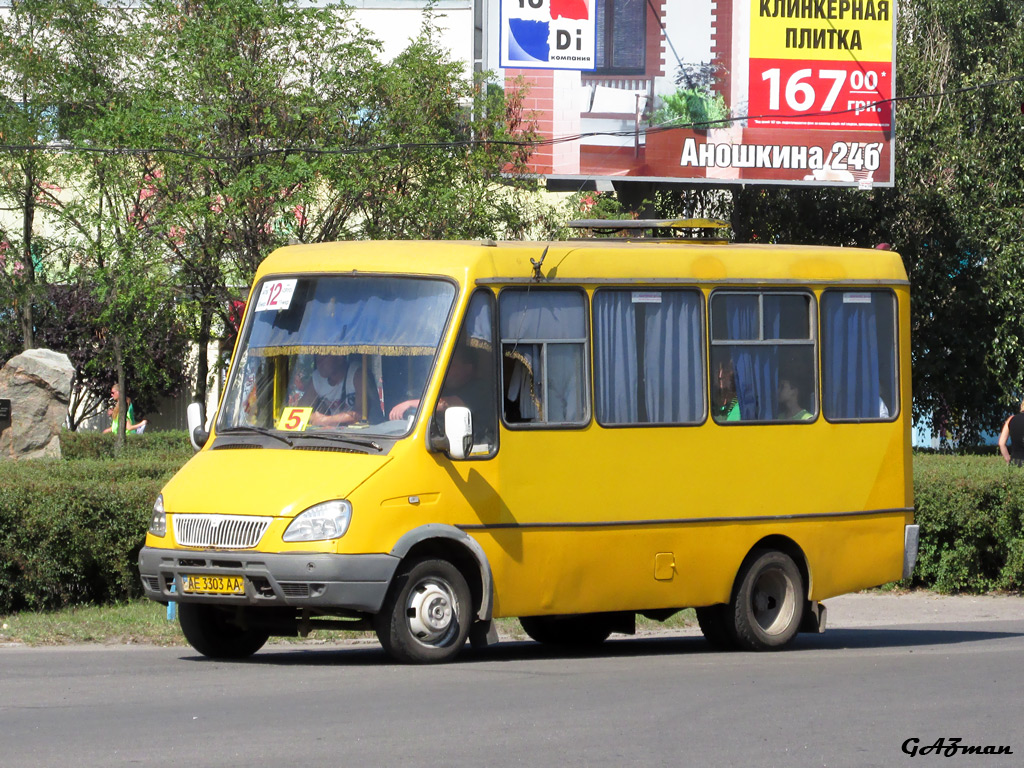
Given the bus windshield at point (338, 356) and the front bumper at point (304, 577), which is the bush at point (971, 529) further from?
the front bumper at point (304, 577)

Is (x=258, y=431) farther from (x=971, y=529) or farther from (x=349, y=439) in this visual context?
(x=971, y=529)

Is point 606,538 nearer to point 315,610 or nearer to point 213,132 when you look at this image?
point 315,610

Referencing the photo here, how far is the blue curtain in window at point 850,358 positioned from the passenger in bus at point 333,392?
12.3 feet

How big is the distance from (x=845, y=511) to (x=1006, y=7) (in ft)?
84.6

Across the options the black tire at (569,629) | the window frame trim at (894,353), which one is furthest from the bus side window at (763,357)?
the black tire at (569,629)

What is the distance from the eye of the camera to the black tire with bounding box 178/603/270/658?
11.2 m

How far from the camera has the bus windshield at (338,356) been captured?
10859 mm

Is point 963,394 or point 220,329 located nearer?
point 220,329

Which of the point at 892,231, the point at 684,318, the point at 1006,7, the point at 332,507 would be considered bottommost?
the point at 332,507

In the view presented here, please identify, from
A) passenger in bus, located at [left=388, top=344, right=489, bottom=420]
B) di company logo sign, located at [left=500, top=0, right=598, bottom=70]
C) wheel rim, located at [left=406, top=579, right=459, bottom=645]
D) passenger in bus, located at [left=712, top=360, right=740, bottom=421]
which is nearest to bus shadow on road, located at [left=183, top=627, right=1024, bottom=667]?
wheel rim, located at [left=406, top=579, right=459, bottom=645]

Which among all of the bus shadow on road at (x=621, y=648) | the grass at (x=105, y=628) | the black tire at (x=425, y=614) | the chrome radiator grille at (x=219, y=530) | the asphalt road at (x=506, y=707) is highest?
the chrome radiator grille at (x=219, y=530)

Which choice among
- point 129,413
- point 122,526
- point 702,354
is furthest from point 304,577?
point 129,413

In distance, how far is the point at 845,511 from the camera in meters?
12.8

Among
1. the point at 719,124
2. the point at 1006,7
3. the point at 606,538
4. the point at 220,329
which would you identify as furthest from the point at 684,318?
the point at 1006,7
